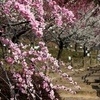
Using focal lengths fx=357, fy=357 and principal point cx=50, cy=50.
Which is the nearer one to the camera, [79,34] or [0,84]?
[0,84]

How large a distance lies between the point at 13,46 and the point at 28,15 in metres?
0.67

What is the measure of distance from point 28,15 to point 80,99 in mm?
10156

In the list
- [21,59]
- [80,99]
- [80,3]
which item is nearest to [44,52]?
[21,59]

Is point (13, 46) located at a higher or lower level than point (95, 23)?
lower

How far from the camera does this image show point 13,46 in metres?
4.89

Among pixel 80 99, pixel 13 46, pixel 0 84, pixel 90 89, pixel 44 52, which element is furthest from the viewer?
pixel 90 89

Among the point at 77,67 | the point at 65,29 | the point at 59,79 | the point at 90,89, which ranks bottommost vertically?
the point at 90,89

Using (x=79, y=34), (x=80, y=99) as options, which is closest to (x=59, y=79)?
(x=80, y=99)

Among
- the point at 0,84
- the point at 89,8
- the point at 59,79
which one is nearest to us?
the point at 0,84

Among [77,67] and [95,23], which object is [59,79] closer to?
[77,67]

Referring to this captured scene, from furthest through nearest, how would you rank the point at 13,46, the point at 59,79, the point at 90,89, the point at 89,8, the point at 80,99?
the point at 89,8 → the point at 59,79 → the point at 90,89 → the point at 80,99 → the point at 13,46

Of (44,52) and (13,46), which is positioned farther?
(44,52)

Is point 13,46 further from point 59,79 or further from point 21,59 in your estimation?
point 59,79

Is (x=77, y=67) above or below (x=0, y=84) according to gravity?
above
